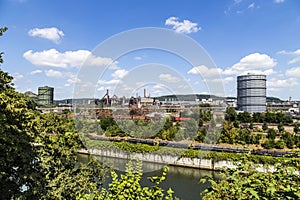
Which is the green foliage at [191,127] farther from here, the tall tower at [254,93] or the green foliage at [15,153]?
the tall tower at [254,93]

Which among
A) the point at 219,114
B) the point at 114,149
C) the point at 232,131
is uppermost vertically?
the point at 219,114

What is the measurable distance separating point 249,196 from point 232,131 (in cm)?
1581

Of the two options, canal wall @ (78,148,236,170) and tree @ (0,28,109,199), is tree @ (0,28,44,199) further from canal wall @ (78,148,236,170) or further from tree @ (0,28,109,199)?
canal wall @ (78,148,236,170)

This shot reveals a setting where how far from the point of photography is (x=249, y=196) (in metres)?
1.55

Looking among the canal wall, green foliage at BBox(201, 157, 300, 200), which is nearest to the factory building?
the canal wall

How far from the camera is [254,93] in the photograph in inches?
1331

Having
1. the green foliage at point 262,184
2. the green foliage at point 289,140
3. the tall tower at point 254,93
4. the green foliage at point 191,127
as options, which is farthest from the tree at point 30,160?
the tall tower at point 254,93

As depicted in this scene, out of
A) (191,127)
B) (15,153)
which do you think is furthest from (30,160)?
(191,127)

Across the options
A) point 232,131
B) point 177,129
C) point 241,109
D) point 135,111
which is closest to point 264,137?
point 232,131

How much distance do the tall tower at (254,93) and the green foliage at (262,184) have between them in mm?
34710

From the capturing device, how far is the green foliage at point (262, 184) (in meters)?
1.47

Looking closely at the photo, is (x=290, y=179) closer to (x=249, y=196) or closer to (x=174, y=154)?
(x=249, y=196)

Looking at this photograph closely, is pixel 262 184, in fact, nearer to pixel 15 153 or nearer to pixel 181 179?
pixel 15 153

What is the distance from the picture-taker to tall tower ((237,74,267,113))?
3366cm
